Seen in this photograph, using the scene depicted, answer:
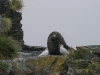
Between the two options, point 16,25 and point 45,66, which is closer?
point 45,66

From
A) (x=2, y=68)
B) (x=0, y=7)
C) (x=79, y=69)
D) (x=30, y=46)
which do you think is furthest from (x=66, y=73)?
(x=30, y=46)

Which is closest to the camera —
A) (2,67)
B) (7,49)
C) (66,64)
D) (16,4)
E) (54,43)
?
(66,64)

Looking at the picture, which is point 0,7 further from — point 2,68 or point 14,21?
point 2,68

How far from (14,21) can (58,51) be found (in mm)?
8625

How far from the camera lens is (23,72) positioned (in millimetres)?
8930

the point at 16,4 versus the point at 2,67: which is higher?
the point at 16,4

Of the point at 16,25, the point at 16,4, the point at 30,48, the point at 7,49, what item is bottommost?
the point at 30,48

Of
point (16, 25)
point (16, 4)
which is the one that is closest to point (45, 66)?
point (16, 25)

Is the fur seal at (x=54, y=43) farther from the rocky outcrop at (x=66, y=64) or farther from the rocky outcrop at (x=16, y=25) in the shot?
the rocky outcrop at (x=16, y=25)

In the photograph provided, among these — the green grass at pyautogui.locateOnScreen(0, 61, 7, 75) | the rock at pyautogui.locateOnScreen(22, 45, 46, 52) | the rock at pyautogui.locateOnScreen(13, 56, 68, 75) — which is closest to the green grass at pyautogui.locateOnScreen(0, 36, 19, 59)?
the green grass at pyautogui.locateOnScreen(0, 61, 7, 75)

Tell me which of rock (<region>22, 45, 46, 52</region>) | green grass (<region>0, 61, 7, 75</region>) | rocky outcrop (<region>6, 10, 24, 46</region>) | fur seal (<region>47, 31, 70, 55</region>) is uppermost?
rocky outcrop (<region>6, 10, 24, 46</region>)

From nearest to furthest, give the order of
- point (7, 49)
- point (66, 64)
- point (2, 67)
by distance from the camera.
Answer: point (66, 64)
point (2, 67)
point (7, 49)

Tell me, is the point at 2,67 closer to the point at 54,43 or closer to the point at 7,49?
the point at 7,49

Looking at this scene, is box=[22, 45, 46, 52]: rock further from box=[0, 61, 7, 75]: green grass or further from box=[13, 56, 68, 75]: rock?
box=[13, 56, 68, 75]: rock
